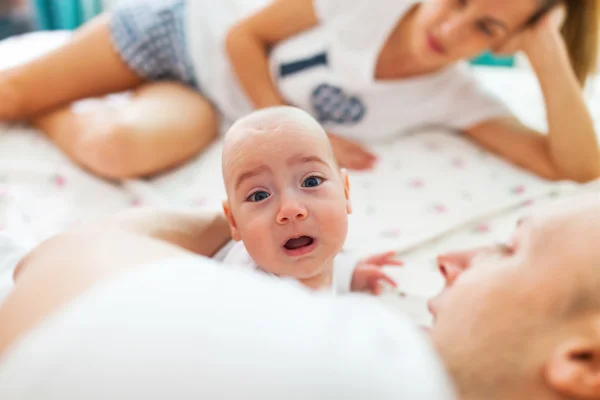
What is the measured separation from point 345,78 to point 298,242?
0.65m

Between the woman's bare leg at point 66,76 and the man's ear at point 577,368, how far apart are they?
1212 mm

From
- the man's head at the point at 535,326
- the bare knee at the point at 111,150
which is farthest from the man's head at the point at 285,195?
the bare knee at the point at 111,150

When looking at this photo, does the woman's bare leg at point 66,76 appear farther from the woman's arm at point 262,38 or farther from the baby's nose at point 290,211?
the baby's nose at point 290,211

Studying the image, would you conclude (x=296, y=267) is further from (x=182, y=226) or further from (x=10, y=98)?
(x=10, y=98)

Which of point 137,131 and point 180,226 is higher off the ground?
point 137,131

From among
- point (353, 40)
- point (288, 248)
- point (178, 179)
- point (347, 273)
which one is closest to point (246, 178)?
point (288, 248)

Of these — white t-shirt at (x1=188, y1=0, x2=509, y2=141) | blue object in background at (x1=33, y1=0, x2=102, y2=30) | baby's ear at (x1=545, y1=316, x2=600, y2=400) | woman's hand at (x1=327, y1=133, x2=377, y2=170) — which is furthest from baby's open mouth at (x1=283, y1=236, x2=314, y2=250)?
blue object in background at (x1=33, y1=0, x2=102, y2=30)

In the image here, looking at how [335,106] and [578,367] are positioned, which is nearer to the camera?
[578,367]

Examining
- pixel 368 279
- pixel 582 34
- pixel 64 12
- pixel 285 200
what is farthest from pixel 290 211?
pixel 64 12

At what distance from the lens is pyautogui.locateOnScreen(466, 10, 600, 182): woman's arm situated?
123 cm

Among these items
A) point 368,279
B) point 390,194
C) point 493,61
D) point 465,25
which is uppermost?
point 493,61

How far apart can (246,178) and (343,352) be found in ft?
1.32

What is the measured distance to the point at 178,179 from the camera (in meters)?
1.21

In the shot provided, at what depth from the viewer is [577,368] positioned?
0.42 metres
